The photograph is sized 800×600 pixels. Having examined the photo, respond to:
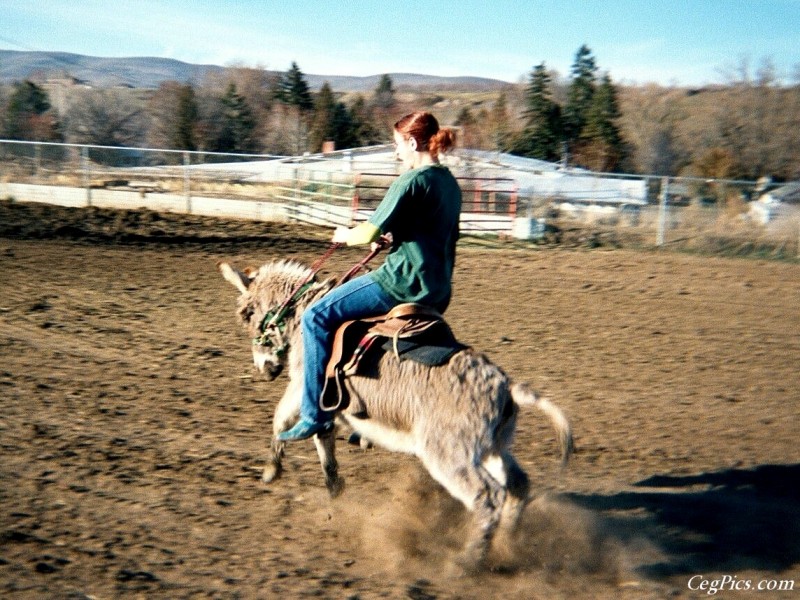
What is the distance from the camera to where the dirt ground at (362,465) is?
4414 mm

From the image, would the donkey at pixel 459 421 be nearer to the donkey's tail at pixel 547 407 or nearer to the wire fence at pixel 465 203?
the donkey's tail at pixel 547 407

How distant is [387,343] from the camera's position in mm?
4766

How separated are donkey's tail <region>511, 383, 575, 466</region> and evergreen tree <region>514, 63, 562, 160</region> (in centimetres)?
4880

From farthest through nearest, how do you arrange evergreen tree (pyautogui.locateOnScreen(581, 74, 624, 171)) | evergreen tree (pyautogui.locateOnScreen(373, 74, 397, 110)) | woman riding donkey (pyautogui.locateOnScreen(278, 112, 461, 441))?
evergreen tree (pyautogui.locateOnScreen(373, 74, 397, 110)), evergreen tree (pyautogui.locateOnScreen(581, 74, 624, 171)), woman riding donkey (pyautogui.locateOnScreen(278, 112, 461, 441))

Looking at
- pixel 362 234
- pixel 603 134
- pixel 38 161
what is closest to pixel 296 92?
pixel 603 134

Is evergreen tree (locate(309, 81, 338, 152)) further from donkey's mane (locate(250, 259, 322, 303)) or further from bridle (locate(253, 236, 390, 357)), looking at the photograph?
bridle (locate(253, 236, 390, 357))

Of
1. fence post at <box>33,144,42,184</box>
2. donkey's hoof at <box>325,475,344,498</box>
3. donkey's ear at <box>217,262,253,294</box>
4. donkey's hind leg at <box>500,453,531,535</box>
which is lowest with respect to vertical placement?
donkey's hoof at <box>325,475,344,498</box>

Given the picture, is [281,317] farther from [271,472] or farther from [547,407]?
[547,407]

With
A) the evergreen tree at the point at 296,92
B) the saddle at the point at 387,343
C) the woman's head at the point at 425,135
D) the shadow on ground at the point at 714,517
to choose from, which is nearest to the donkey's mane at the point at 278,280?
the saddle at the point at 387,343

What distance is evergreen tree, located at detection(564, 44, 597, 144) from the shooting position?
5503cm

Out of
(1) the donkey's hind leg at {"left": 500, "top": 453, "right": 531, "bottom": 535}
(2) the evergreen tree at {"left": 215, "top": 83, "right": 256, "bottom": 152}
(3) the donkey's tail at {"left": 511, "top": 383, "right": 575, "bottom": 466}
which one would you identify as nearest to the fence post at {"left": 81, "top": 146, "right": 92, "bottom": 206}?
(1) the donkey's hind leg at {"left": 500, "top": 453, "right": 531, "bottom": 535}

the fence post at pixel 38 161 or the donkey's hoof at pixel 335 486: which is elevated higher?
the fence post at pixel 38 161

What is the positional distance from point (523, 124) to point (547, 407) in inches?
2232

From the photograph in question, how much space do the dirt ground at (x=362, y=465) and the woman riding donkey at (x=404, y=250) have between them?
2.85ft
